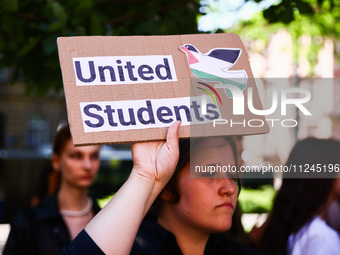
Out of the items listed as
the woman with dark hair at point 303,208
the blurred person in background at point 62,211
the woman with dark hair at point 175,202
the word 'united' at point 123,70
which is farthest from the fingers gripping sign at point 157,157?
the blurred person in background at point 62,211

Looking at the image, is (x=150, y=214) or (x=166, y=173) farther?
(x=150, y=214)

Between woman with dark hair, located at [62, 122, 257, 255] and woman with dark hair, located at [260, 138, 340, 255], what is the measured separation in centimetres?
84

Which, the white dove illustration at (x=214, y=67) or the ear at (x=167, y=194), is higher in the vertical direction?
the white dove illustration at (x=214, y=67)

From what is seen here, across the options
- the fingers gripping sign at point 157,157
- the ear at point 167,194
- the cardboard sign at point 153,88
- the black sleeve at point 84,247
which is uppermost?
the cardboard sign at point 153,88

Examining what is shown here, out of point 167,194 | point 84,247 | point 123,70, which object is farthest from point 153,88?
point 84,247

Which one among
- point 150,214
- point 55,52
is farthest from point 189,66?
point 55,52

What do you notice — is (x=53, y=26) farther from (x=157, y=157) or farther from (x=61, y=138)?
(x=157, y=157)

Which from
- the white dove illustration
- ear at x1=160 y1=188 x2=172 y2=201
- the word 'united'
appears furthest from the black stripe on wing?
ear at x1=160 y1=188 x2=172 y2=201

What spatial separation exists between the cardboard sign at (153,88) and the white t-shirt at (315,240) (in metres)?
1.17

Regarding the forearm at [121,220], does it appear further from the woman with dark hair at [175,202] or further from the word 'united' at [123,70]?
the word 'united' at [123,70]

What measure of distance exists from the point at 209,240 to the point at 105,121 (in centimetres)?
77

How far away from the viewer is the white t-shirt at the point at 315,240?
284 cm

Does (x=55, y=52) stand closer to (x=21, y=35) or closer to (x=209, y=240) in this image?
(x=21, y=35)

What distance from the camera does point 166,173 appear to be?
1.92 meters
